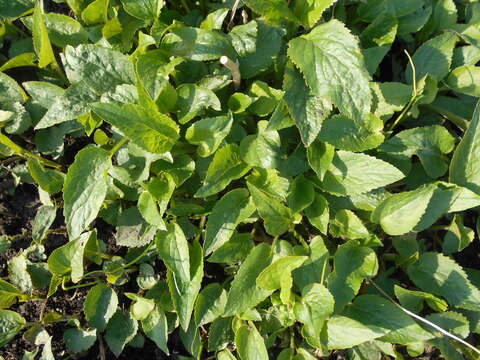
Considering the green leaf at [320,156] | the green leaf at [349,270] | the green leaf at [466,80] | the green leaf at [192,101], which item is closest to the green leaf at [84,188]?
the green leaf at [192,101]

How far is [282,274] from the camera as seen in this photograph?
4.76 ft

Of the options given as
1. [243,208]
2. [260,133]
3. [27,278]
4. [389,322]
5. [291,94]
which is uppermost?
[291,94]

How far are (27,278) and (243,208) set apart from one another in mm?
751

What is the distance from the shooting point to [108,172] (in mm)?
1522

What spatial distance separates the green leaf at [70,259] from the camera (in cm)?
150

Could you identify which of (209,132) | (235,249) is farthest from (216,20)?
(235,249)

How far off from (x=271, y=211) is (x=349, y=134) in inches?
13.5

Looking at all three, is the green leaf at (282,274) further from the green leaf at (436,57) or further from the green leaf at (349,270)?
the green leaf at (436,57)

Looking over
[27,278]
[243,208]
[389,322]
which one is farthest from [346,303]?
[27,278]

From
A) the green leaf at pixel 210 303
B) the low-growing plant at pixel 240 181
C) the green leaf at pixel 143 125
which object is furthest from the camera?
the green leaf at pixel 210 303

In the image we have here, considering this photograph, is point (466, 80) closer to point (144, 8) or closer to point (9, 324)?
point (144, 8)

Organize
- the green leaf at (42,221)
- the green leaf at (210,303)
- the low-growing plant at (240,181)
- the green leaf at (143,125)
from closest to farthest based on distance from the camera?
1. the green leaf at (143,125)
2. the low-growing plant at (240,181)
3. the green leaf at (210,303)
4. the green leaf at (42,221)

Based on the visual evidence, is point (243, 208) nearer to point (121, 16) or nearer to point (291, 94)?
point (291, 94)

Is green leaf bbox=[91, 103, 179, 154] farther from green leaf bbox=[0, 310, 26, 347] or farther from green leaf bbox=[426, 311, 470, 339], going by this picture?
green leaf bbox=[426, 311, 470, 339]
